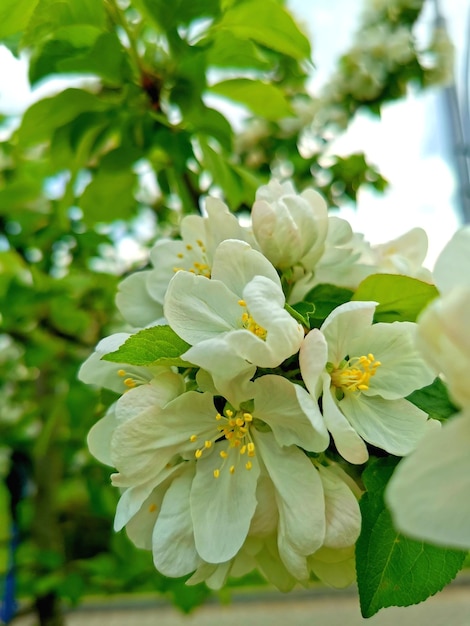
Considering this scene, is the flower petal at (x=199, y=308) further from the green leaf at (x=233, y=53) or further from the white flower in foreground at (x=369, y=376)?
the green leaf at (x=233, y=53)

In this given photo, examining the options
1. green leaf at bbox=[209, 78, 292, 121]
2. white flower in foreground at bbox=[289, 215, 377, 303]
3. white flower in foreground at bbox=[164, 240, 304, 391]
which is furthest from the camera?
green leaf at bbox=[209, 78, 292, 121]

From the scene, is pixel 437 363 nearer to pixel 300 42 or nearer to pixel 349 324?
pixel 349 324

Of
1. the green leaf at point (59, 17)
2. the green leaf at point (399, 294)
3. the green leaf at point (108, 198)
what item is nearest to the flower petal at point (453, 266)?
the green leaf at point (399, 294)

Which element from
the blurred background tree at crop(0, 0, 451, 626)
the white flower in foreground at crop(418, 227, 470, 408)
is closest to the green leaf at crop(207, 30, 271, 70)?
the blurred background tree at crop(0, 0, 451, 626)

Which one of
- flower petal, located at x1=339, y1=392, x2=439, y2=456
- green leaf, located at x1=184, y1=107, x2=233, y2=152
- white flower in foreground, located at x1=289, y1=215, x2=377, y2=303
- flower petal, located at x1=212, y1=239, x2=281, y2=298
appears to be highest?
green leaf, located at x1=184, y1=107, x2=233, y2=152

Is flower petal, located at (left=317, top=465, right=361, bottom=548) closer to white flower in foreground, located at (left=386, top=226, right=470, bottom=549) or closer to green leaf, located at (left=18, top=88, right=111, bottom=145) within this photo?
white flower in foreground, located at (left=386, top=226, right=470, bottom=549)

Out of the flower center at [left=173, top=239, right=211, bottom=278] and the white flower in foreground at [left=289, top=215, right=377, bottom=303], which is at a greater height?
the flower center at [left=173, top=239, right=211, bottom=278]

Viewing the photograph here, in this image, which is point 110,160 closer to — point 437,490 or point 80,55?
point 80,55

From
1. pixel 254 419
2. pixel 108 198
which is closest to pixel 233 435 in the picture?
pixel 254 419
